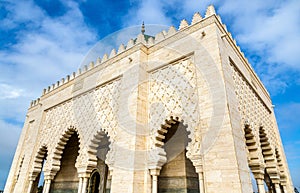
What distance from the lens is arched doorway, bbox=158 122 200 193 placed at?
598cm

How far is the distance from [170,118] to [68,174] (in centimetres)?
694

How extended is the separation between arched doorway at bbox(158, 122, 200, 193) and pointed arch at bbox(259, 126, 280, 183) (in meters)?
2.67

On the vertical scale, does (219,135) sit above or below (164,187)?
above

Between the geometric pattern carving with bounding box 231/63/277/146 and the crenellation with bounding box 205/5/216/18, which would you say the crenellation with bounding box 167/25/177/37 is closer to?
the crenellation with bounding box 205/5/216/18

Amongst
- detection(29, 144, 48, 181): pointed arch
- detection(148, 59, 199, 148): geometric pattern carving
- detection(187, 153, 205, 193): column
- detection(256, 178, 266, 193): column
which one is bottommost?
detection(256, 178, 266, 193): column

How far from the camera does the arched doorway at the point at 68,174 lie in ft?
30.3

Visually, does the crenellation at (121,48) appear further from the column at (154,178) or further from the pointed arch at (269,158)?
Result: the pointed arch at (269,158)

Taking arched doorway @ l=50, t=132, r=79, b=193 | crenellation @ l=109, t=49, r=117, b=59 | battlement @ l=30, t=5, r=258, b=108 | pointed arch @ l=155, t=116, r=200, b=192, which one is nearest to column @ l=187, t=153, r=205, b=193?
pointed arch @ l=155, t=116, r=200, b=192

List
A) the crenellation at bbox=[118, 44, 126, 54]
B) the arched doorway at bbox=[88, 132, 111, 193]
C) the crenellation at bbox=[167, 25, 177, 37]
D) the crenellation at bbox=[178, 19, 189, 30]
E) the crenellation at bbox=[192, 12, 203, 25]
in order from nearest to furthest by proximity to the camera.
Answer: the crenellation at bbox=[192, 12, 203, 25] < the crenellation at bbox=[178, 19, 189, 30] < the crenellation at bbox=[167, 25, 177, 37] < the crenellation at bbox=[118, 44, 126, 54] < the arched doorway at bbox=[88, 132, 111, 193]

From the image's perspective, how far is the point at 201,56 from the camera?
496 cm

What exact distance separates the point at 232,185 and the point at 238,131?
1.14m

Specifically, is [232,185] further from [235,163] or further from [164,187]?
[164,187]

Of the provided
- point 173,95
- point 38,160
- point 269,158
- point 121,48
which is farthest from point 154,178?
point 38,160

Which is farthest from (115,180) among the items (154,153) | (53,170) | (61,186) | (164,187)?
(61,186)
